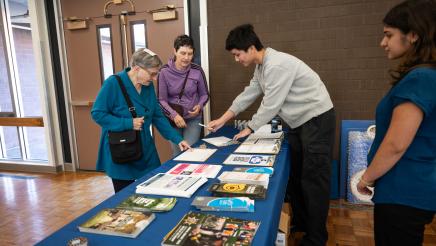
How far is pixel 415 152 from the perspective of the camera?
101cm

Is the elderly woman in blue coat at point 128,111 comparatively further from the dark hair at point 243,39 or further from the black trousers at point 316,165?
the black trousers at point 316,165

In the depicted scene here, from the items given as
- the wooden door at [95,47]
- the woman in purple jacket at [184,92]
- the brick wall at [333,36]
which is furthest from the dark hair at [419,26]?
the wooden door at [95,47]

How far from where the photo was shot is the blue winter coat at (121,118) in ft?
5.58

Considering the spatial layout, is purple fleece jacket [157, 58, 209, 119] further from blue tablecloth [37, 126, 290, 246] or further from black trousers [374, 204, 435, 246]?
black trousers [374, 204, 435, 246]

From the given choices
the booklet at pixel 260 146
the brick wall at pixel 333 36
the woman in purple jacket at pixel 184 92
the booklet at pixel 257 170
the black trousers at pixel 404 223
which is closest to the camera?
the black trousers at pixel 404 223

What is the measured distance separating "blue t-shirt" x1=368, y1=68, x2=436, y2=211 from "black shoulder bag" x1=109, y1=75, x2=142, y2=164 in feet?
4.05

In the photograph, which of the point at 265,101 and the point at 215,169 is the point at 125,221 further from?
the point at 265,101

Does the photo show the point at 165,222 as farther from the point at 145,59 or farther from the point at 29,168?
the point at 29,168

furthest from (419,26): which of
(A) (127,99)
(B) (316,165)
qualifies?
(A) (127,99)

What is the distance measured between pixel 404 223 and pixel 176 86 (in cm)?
194

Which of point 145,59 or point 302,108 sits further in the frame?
point 302,108

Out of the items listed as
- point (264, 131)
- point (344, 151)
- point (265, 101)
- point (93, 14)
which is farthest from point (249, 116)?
point (93, 14)

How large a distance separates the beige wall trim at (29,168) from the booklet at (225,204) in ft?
11.5

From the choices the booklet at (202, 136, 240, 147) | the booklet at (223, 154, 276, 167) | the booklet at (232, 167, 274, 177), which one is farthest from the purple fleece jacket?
the booklet at (232, 167, 274, 177)
